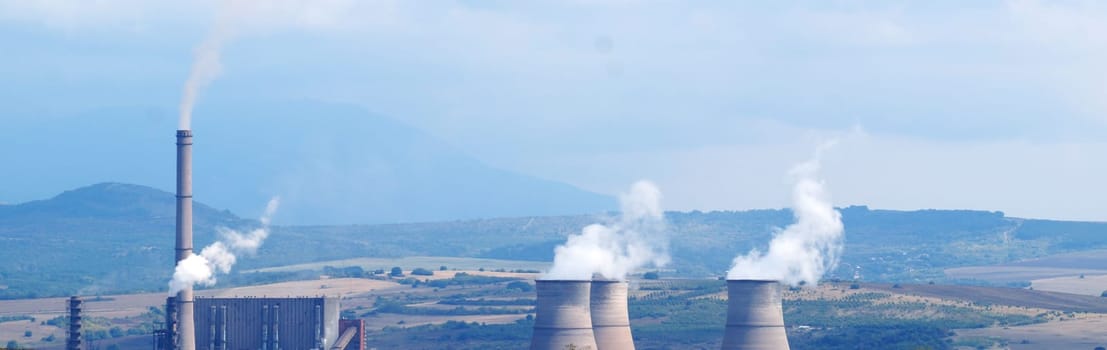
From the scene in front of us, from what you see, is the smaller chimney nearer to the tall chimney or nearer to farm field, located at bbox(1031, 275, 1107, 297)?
the tall chimney

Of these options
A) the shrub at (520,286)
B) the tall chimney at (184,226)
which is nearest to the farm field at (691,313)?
the shrub at (520,286)

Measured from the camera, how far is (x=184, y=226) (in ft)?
245

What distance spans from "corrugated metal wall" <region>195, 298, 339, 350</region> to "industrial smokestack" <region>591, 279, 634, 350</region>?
34.8 feet

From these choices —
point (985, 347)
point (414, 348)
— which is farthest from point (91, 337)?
point (985, 347)

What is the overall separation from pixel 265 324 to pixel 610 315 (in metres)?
13.8

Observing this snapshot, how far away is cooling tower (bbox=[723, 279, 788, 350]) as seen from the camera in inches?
2817

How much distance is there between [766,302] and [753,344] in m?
1.59

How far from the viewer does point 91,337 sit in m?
120

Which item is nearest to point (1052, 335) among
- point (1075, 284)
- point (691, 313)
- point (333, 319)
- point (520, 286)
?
point (691, 313)

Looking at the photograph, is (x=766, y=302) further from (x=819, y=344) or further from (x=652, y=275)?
(x=652, y=275)

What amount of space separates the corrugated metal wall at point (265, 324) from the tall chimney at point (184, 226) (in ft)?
10.9

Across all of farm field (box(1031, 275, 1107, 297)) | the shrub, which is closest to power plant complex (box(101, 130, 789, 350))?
the shrub

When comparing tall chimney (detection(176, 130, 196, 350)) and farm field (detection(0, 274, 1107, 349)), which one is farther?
farm field (detection(0, 274, 1107, 349))

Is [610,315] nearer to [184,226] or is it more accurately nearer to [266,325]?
[266,325]
